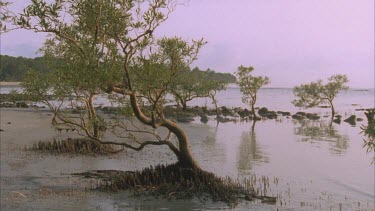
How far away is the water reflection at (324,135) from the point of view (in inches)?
1412

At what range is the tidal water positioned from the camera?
49.8 ft

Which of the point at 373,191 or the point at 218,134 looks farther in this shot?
the point at 218,134

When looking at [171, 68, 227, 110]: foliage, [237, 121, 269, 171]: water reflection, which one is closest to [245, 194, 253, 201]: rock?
[237, 121, 269, 171]: water reflection

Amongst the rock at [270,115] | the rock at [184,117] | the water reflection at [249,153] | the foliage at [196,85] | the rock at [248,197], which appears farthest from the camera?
the rock at [270,115]

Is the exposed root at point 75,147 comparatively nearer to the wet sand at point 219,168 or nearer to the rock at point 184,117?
the wet sand at point 219,168

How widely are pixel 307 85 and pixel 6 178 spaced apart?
56.6m

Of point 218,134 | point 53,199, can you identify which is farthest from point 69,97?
point 218,134

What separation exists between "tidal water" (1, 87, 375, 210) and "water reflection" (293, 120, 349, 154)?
8 cm

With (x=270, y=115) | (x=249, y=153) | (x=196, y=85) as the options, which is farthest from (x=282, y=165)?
(x=270, y=115)

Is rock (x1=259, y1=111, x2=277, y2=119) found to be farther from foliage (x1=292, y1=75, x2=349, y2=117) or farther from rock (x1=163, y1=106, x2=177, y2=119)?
rock (x1=163, y1=106, x2=177, y2=119)

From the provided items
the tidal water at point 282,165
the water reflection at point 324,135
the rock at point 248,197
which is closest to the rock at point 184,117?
the tidal water at point 282,165

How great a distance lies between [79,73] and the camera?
46.6ft

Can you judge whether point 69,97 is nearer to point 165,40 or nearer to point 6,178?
point 6,178

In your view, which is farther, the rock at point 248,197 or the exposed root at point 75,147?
the exposed root at point 75,147
